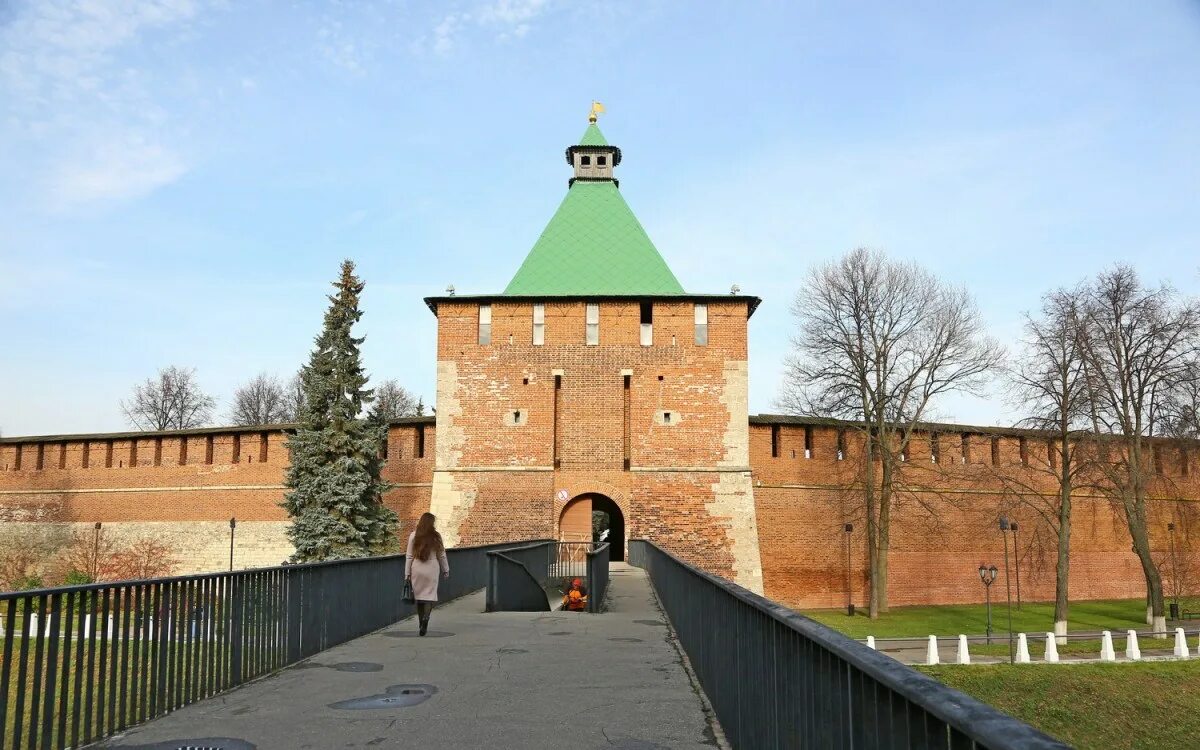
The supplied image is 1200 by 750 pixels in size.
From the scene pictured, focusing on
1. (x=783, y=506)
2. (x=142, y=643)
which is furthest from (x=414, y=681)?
(x=783, y=506)

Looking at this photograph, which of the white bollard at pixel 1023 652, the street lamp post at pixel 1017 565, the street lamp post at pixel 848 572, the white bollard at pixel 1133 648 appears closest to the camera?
the white bollard at pixel 1023 652

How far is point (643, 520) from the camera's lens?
27.0 meters

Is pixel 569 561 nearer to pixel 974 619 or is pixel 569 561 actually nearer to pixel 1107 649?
pixel 1107 649

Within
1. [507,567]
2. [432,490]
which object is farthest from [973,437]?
[507,567]

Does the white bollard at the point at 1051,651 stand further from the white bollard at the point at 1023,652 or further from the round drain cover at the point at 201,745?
the round drain cover at the point at 201,745

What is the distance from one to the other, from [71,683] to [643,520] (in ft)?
71.8

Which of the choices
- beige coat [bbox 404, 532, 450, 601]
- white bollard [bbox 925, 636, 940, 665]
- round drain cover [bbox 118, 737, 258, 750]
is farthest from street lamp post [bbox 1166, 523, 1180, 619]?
round drain cover [bbox 118, 737, 258, 750]

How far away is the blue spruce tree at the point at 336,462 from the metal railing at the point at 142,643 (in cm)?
1823

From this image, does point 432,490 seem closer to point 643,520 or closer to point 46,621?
point 643,520

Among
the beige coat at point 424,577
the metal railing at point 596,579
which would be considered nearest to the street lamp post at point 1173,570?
the metal railing at point 596,579

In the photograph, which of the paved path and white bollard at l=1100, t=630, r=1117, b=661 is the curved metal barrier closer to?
the paved path

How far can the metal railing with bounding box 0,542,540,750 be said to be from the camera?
4.88 meters

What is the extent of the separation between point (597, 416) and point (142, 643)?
71.8ft

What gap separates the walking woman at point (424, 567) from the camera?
10.2 meters
